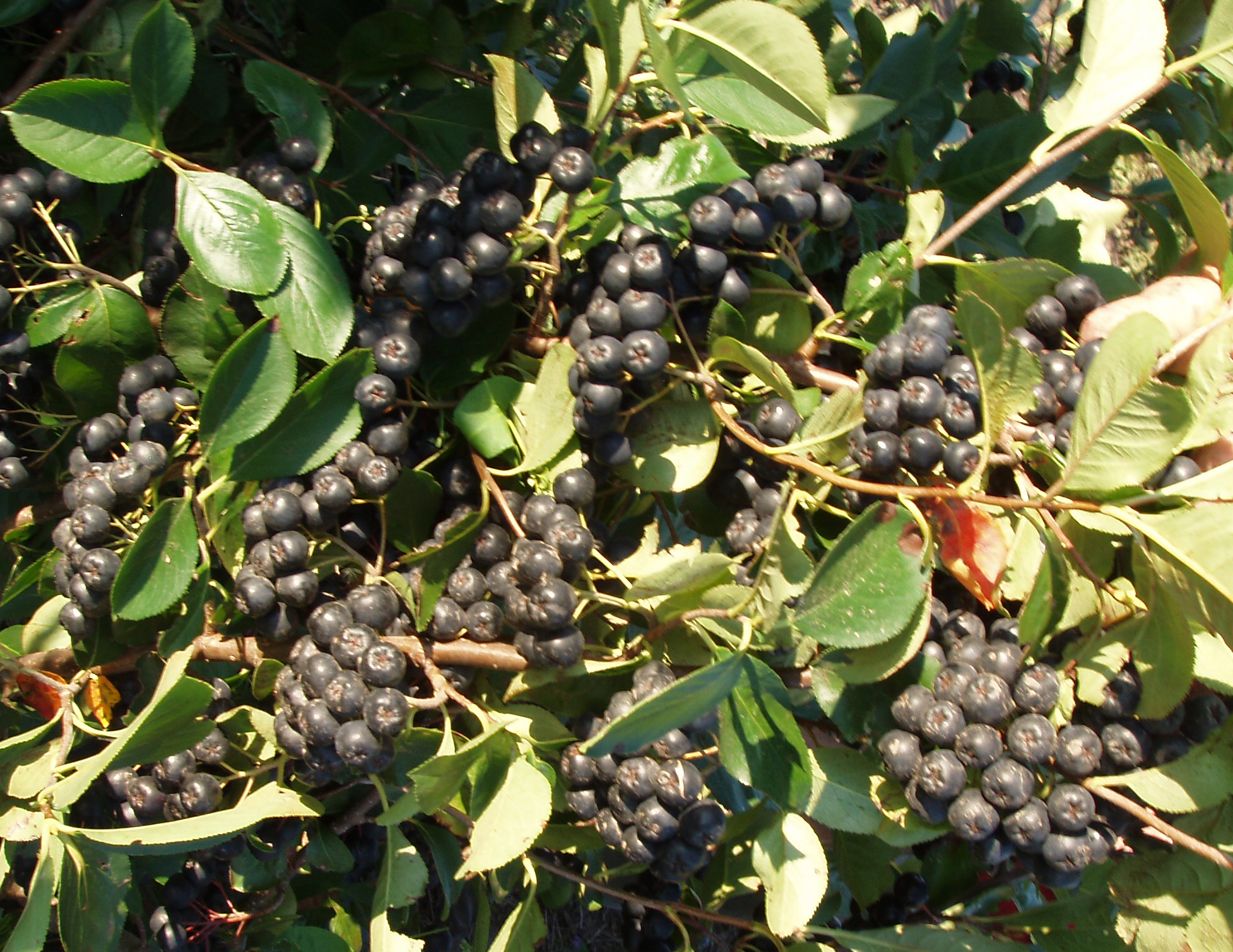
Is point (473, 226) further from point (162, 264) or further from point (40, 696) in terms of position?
point (40, 696)

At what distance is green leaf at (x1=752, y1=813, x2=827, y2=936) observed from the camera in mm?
1078

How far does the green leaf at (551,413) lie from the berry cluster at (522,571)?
0.12 feet

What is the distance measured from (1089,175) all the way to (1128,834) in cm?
109

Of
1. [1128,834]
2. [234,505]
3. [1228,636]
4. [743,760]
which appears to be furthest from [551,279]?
[1128,834]

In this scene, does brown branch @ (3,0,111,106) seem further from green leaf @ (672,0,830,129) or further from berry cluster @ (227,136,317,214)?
green leaf @ (672,0,830,129)

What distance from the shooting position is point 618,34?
0.97 meters

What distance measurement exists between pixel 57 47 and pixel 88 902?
3.60 feet

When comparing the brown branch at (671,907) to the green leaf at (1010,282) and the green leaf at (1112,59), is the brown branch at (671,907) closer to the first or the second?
the green leaf at (1010,282)

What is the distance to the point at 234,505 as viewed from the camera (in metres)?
1.12

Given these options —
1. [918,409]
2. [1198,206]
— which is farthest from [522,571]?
[1198,206]

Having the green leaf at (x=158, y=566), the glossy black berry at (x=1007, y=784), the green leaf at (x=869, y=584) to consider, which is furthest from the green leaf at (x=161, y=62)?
the glossy black berry at (x=1007, y=784)

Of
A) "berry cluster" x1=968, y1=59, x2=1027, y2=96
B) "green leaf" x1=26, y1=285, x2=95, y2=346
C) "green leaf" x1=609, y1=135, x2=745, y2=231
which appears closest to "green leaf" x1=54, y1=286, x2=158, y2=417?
"green leaf" x1=26, y1=285, x2=95, y2=346

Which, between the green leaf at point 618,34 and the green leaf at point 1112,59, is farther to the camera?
the green leaf at point 1112,59

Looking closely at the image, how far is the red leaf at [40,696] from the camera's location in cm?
125
